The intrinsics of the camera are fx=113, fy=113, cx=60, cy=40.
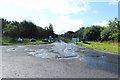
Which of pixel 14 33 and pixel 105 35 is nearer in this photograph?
pixel 14 33

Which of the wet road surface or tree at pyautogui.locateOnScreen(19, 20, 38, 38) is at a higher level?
tree at pyautogui.locateOnScreen(19, 20, 38, 38)

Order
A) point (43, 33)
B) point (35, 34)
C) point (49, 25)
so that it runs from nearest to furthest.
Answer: point (35, 34) < point (43, 33) < point (49, 25)

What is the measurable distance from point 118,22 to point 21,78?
116ft

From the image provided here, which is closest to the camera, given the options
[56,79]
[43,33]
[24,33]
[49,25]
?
[56,79]

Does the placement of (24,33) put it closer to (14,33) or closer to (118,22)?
(14,33)

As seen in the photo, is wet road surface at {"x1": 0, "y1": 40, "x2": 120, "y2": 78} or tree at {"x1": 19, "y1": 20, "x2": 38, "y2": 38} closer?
wet road surface at {"x1": 0, "y1": 40, "x2": 120, "y2": 78}

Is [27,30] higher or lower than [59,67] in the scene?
higher

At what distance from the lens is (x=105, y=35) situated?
1809 inches

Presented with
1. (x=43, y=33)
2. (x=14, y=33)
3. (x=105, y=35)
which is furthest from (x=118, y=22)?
(x=43, y=33)

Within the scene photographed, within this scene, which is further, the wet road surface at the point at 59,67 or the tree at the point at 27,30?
the tree at the point at 27,30

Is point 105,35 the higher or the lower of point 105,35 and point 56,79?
the higher

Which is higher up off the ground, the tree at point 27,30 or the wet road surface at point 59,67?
the tree at point 27,30

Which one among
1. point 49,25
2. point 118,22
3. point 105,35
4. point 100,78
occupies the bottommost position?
point 100,78

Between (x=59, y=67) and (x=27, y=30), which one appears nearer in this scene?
(x=59, y=67)
